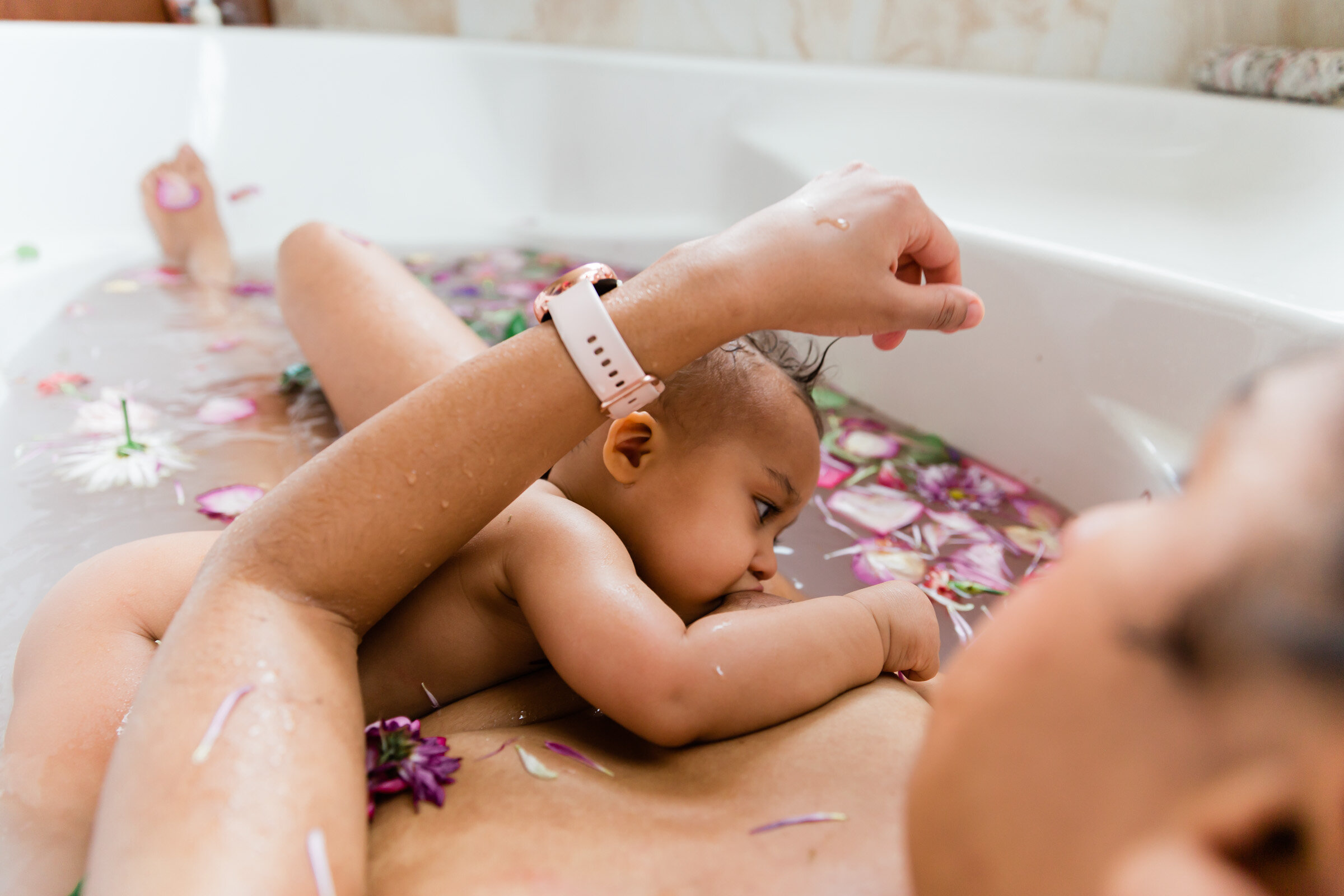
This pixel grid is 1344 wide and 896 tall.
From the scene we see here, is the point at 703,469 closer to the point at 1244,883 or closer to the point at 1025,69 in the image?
the point at 1244,883

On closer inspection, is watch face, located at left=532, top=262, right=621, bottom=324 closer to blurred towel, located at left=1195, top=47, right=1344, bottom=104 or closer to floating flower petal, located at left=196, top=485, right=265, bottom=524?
floating flower petal, located at left=196, top=485, right=265, bottom=524

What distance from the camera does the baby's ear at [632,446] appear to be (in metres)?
0.77

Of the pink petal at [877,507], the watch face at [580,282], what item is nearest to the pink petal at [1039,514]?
the pink petal at [877,507]

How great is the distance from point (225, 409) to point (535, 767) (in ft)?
2.95

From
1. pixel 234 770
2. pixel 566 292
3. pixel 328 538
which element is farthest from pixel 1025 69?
pixel 234 770

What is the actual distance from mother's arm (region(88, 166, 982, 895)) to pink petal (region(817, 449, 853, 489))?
20.6 inches

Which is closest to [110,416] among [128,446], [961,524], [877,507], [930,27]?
[128,446]

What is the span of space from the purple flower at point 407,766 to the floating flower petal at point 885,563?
59 centimetres

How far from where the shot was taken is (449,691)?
0.74m

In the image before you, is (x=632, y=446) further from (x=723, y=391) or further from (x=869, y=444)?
(x=869, y=444)

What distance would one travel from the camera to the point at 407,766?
1.88 feet

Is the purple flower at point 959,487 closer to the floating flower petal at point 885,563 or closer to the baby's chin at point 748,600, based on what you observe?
the floating flower petal at point 885,563

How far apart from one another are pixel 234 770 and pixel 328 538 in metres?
0.16

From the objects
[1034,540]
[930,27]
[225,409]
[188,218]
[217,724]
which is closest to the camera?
[217,724]
